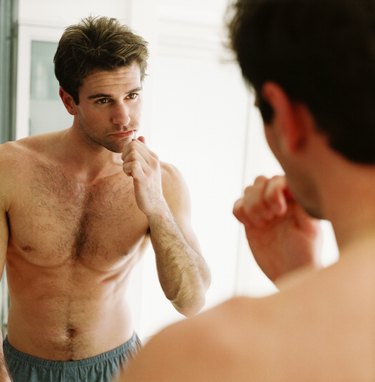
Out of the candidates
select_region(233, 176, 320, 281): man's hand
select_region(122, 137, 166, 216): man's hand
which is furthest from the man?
select_region(122, 137, 166, 216): man's hand

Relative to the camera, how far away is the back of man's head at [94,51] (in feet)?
4.13

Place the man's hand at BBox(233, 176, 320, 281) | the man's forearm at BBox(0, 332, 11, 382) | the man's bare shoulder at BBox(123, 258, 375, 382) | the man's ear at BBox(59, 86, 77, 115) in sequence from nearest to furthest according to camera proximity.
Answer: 1. the man's bare shoulder at BBox(123, 258, 375, 382)
2. the man's hand at BBox(233, 176, 320, 281)
3. the man's forearm at BBox(0, 332, 11, 382)
4. the man's ear at BBox(59, 86, 77, 115)

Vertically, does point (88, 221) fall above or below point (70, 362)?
above

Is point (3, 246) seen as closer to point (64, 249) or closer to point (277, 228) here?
point (64, 249)

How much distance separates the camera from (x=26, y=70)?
1.93 metres

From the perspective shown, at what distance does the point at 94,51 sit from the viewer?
1.27 metres

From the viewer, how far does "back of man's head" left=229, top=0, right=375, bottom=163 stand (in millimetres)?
414

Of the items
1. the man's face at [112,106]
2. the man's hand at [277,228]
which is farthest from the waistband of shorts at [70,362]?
the man's hand at [277,228]

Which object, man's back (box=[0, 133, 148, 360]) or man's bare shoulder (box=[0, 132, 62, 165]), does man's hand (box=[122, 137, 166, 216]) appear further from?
man's bare shoulder (box=[0, 132, 62, 165])

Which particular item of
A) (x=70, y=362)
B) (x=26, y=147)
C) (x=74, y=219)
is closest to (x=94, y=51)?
(x=26, y=147)

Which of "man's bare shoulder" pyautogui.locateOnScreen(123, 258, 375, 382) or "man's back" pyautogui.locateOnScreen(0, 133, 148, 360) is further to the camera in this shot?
"man's back" pyautogui.locateOnScreen(0, 133, 148, 360)

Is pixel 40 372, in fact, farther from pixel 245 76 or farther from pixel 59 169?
pixel 245 76

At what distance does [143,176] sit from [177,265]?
0.22 meters

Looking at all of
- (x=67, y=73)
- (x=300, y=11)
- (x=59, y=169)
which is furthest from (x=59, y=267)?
(x=300, y=11)
